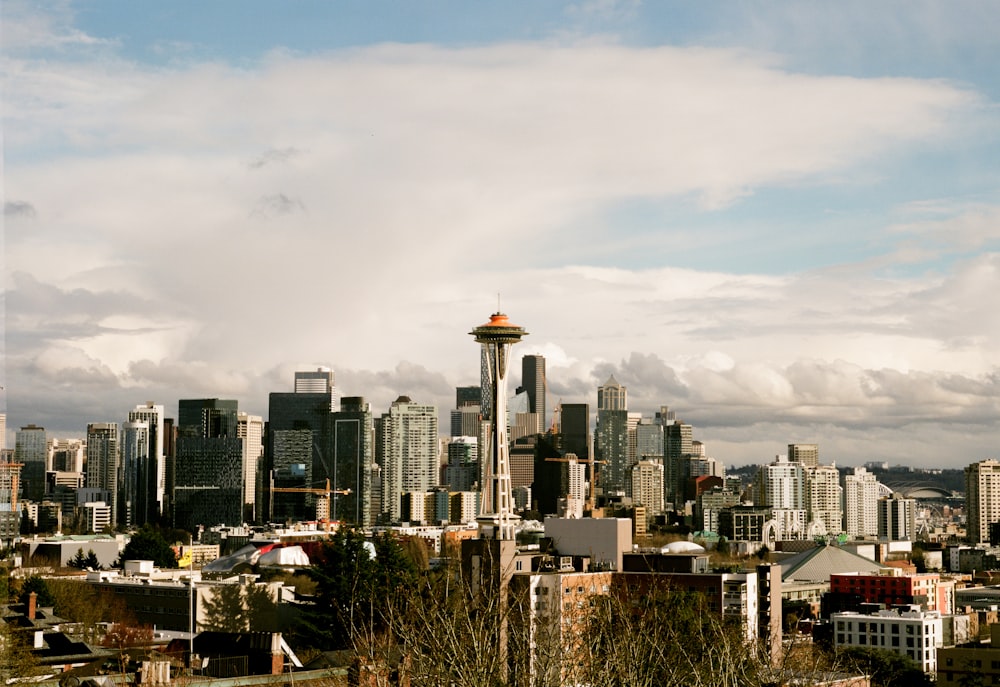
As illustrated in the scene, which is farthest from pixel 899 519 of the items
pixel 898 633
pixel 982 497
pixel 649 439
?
pixel 898 633

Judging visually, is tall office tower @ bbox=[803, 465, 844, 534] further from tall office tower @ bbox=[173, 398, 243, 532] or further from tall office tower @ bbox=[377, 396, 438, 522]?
tall office tower @ bbox=[173, 398, 243, 532]

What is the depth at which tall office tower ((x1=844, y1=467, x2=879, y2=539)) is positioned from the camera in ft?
449

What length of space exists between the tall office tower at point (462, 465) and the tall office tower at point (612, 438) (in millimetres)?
13961

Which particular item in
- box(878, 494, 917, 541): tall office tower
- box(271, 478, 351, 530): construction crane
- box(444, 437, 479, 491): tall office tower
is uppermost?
box(444, 437, 479, 491): tall office tower

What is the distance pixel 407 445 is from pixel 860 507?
4582 cm

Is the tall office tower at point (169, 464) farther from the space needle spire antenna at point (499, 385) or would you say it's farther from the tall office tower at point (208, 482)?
the space needle spire antenna at point (499, 385)

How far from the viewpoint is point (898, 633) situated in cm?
4425

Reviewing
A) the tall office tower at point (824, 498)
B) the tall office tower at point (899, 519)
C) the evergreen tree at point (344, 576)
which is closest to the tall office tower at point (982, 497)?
the tall office tower at point (899, 519)

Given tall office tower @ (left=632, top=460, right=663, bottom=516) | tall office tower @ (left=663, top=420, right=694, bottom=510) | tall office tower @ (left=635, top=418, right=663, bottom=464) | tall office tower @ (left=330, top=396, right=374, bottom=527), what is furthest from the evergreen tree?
tall office tower @ (left=635, top=418, right=663, bottom=464)

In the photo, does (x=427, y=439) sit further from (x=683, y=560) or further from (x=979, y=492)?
(x=683, y=560)

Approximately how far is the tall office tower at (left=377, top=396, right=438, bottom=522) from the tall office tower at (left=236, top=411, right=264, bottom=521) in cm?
1093

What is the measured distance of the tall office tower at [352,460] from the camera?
11231 centimetres

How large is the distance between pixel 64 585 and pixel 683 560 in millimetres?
17671

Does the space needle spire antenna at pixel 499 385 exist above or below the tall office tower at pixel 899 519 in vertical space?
above
